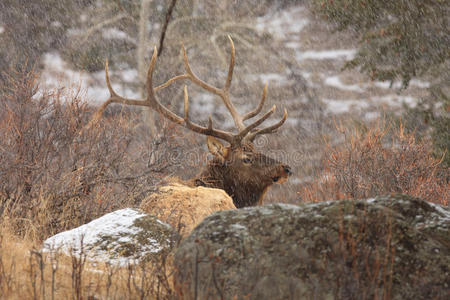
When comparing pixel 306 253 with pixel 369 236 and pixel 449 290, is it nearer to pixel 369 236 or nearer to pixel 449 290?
pixel 369 236

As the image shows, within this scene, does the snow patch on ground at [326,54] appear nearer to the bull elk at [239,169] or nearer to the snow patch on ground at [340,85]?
the snow patch on ground at [340,85]

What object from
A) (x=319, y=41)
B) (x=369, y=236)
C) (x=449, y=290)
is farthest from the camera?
(x=319, y=41)

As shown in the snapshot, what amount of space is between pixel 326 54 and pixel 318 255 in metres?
20.3

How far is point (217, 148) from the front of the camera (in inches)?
285

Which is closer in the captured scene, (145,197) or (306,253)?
(306,253)

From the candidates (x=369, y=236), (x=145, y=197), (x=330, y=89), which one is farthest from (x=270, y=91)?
(x=369, y=236)

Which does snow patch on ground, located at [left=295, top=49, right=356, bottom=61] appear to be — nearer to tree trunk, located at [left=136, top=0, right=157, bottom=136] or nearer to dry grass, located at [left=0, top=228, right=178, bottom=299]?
tree trunk, located at [left=136, top=0, right=157, bottom=136]

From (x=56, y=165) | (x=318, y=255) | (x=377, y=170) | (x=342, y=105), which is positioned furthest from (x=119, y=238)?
(x=342, y=105)

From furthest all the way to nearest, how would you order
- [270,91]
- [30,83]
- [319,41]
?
[319,41] < [270,91] < [30,83]

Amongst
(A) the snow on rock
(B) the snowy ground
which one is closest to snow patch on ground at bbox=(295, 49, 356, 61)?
(B) the snowy ground

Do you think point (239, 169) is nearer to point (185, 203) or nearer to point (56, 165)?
point (185, 203)

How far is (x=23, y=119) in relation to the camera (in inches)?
220

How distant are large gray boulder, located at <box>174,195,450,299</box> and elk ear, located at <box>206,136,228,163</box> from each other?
418 cm

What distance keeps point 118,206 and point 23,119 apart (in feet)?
4.32
